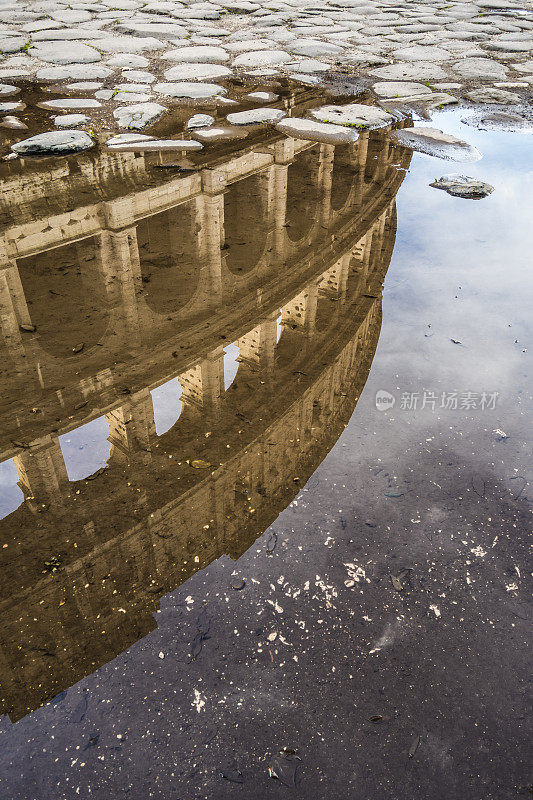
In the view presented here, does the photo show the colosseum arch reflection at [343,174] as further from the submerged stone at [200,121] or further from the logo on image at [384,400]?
the logo on image at [384,400]

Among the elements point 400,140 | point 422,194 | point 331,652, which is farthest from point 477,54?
point 331,652

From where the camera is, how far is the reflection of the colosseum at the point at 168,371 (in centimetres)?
185

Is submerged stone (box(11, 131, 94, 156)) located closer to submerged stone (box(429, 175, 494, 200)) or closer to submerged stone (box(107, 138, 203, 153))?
submerged stone (box(107, 138, 203, 153))

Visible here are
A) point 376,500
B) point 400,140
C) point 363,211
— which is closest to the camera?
point 376,500

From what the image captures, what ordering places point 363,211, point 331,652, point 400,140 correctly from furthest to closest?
point 400,140
point 363,211
point 331,652

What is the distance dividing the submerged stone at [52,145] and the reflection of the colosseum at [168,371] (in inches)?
37.5

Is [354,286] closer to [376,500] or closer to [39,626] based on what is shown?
[376,500]

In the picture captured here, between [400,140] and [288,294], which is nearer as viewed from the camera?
[288,294]

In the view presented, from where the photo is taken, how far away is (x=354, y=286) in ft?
11.0

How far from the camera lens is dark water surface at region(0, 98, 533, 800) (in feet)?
4.83

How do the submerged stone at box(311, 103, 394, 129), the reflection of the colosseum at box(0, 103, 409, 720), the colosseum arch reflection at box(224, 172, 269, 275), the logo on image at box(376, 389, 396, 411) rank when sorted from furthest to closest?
the submerged stone at box(311, 103, 394, 129)
the colosseum arch reflection at box(224, 172, 269, 275)
the logo on image at box(376, 389, 396, 411)
the reflection of the colosseum at box(0, 103, 409, 720)

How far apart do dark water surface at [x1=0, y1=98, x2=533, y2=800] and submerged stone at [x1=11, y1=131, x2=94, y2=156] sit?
582 millimetres

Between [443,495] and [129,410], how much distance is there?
4.14 feet

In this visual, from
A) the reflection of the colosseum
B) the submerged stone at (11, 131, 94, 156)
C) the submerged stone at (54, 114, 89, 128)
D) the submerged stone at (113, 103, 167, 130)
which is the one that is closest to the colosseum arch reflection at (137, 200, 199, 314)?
the reflection of the colosseum
